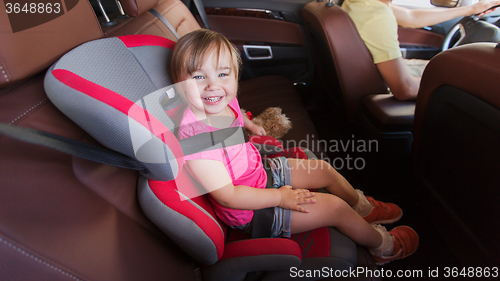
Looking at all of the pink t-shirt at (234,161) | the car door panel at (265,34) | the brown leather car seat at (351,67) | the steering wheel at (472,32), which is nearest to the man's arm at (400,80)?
the brown leather car seat at (351,67)

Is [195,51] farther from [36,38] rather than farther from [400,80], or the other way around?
[400,80]

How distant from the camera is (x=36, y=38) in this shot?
0.52m

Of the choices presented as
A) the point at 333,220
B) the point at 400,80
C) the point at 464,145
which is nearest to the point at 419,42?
the point at 400,80

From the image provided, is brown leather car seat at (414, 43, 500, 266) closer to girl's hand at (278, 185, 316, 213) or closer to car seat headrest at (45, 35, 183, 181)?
girl's hand at (278, 185, 316, 213)

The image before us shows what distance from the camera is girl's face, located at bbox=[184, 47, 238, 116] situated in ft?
2.46

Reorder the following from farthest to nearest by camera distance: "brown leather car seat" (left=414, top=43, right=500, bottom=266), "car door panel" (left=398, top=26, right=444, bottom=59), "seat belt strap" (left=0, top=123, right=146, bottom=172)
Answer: "car door panel" (left=398, top=26, right=444, bottom=59), "brown leather car seat" (left=414, top=43, right=500, bottom=266), "seat belt strap" (left=0, top=123, right=146, bottom=172)

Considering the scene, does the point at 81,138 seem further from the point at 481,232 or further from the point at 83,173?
the point at 481,232

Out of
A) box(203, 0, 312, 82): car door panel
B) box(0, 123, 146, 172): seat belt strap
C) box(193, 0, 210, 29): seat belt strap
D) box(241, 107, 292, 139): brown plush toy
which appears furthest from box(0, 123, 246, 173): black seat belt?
box(193, 0, 210, 29): seat belt strap

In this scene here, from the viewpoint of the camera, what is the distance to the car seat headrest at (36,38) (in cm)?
47

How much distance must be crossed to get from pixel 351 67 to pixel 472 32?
30.1 inches

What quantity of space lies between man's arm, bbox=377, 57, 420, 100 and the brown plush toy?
524 mm

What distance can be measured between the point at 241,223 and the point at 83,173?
18.1 inches

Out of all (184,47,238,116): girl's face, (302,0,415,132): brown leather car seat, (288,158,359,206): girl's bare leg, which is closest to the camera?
(184,47,238,116): girl's face

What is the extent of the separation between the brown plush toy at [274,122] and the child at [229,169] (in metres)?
0.36
